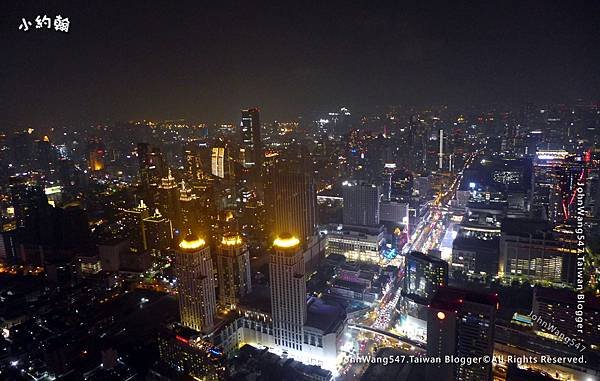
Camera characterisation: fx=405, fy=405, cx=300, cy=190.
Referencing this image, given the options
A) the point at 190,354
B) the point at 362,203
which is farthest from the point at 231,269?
the point at 362,203

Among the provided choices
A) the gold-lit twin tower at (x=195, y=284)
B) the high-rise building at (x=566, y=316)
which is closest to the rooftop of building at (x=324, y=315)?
the gold-lit twin tower at (x=195, y=284)

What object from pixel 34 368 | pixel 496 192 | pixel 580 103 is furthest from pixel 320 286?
pixel 580 103

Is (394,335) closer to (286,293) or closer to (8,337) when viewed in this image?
(286,293)

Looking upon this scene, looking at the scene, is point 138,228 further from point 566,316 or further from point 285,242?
point 566,316

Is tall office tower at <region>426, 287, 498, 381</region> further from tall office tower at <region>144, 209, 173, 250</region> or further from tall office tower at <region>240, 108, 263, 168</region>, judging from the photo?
tall office tower at <region>240, 108, 263, 168</region>

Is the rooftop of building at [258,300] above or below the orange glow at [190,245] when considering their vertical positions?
below

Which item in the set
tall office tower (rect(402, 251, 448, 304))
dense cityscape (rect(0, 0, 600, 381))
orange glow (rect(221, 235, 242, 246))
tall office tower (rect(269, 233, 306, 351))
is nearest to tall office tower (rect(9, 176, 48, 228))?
dense cityscape (rect(0, 0, 600, 381))

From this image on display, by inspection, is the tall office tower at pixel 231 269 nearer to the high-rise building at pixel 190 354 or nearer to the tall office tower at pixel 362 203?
the high-rise building at pixel 190 354
